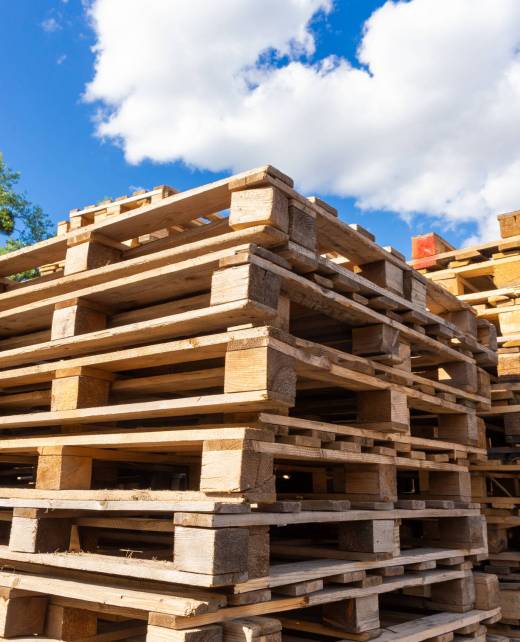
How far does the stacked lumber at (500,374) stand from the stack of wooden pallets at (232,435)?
2.59ft

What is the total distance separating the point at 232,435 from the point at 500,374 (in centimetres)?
413

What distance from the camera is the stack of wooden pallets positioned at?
3.13 m

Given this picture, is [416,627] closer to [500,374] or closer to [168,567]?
[168,567]

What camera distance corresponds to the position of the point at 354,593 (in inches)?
148

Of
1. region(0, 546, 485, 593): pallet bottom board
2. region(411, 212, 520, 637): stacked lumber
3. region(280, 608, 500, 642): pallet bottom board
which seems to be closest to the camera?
region(0, 546, 485, 593): pallet bottom board

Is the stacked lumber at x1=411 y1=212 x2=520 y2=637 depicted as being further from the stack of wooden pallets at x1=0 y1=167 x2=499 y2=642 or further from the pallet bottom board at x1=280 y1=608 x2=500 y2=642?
the pallet bottom board at x1=280 y1=608 x2=500 y2=642

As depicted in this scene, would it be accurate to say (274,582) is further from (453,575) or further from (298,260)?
(453,575)

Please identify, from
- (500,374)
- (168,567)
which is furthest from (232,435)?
(500,374)

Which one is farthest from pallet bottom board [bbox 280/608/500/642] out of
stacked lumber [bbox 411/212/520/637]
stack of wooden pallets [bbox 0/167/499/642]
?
stacked lumber [bbox 411/212/520/637]

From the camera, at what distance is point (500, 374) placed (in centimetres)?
644

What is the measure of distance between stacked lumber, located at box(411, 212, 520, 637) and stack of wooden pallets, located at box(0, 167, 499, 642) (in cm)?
79

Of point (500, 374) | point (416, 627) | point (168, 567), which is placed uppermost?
→ point (500, 374)

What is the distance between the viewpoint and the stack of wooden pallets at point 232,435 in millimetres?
3127

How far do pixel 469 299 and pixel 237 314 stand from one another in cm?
415
